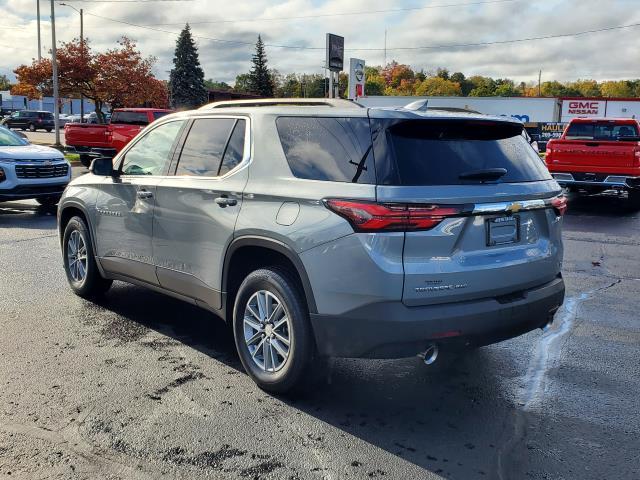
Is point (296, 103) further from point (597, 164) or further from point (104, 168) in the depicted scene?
point (597, 164)

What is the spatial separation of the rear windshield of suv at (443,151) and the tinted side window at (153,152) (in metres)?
2.13

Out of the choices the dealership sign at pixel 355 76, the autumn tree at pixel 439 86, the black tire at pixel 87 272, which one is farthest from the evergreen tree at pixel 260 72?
the black tire at pixel 87 272

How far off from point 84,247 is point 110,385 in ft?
7.48

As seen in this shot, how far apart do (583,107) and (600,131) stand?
118ft

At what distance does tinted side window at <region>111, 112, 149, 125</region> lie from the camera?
67.4 ft

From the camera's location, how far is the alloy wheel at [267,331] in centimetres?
404

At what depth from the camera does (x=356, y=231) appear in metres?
3.51

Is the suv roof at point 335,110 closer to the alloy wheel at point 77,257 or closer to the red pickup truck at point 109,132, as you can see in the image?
the alloy wheel at point 77,257

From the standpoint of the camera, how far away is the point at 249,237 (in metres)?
4.11

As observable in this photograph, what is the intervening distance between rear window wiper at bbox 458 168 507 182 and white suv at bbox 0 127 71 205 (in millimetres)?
10077

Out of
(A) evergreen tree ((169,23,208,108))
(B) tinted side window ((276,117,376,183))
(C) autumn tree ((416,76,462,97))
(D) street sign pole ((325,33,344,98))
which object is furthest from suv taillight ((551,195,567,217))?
(C) autumn tree ((416,76,462,97))

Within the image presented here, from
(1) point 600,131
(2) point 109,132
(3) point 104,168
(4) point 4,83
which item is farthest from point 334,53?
(4) point 4,83

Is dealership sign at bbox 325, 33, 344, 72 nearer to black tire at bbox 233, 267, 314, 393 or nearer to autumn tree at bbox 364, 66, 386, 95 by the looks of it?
black tire at bbox 233, 267, 314, 393

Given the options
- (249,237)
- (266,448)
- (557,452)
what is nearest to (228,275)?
(249,237)
